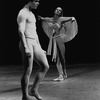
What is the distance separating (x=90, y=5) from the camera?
11.1 m

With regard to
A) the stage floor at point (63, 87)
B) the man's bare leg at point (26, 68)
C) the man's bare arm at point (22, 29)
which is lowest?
the stage floor at point (63, 87)

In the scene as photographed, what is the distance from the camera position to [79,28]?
11.3 meters

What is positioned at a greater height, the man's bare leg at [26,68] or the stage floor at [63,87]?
the man's bare leg at [26,68]

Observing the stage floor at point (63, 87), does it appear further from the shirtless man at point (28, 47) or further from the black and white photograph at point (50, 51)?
the shirtless man at point (28, 47)

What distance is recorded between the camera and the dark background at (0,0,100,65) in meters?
10.9

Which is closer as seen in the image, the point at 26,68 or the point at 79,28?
the point at 26,68

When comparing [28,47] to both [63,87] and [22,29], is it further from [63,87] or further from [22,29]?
[63,87]

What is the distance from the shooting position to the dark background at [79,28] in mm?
10922

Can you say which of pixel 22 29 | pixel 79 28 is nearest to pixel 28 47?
pixel 22 29

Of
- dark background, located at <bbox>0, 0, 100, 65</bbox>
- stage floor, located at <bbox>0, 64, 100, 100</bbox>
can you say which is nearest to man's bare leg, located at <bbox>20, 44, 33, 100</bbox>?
stage floor, located at <bbox>0, 64, 100, 100</bbox>

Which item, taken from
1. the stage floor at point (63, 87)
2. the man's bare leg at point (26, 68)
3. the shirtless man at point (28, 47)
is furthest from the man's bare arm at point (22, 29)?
the stage floor at point (63, 87)

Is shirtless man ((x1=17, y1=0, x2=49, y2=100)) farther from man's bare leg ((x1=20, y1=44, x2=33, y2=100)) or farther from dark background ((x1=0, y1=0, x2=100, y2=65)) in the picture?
dark background ((x1=0, y1=0, x2=100, y2=65))

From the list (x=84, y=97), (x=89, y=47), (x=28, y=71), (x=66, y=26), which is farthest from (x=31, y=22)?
(x=89, y=47)

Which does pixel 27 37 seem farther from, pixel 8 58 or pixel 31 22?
pixel 8 58
